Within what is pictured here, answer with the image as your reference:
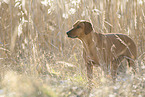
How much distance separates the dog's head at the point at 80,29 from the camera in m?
3.77

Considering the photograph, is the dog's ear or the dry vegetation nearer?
the dry vegetation

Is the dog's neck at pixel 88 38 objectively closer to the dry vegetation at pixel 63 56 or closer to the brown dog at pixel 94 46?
the brown dog at pixel 94 46

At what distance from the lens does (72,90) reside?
258cm

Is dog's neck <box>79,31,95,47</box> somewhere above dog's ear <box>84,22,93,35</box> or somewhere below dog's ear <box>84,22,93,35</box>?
below

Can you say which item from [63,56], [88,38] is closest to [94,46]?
[88,38]

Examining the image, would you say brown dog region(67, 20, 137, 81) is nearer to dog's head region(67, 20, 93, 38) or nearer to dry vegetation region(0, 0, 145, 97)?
dog's head region(67, 20, 93, 38)

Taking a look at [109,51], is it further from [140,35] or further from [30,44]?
[30,44]

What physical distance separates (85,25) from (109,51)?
590 mm

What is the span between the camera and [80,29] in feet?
12.5

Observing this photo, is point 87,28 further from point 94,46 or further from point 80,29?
point 94,46

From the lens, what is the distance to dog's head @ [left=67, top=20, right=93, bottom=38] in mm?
3766

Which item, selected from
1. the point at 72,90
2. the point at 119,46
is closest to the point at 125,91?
the point at 72,90

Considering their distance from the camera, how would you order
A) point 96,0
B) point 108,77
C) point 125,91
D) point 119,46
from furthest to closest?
point 96,0, point 119,46, point 108,77, point 125,91

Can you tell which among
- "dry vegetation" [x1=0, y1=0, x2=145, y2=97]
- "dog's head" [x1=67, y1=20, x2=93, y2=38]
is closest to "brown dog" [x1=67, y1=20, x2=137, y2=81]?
"dog's head" [x1=67, y1=20, x2=93, y2=38]
